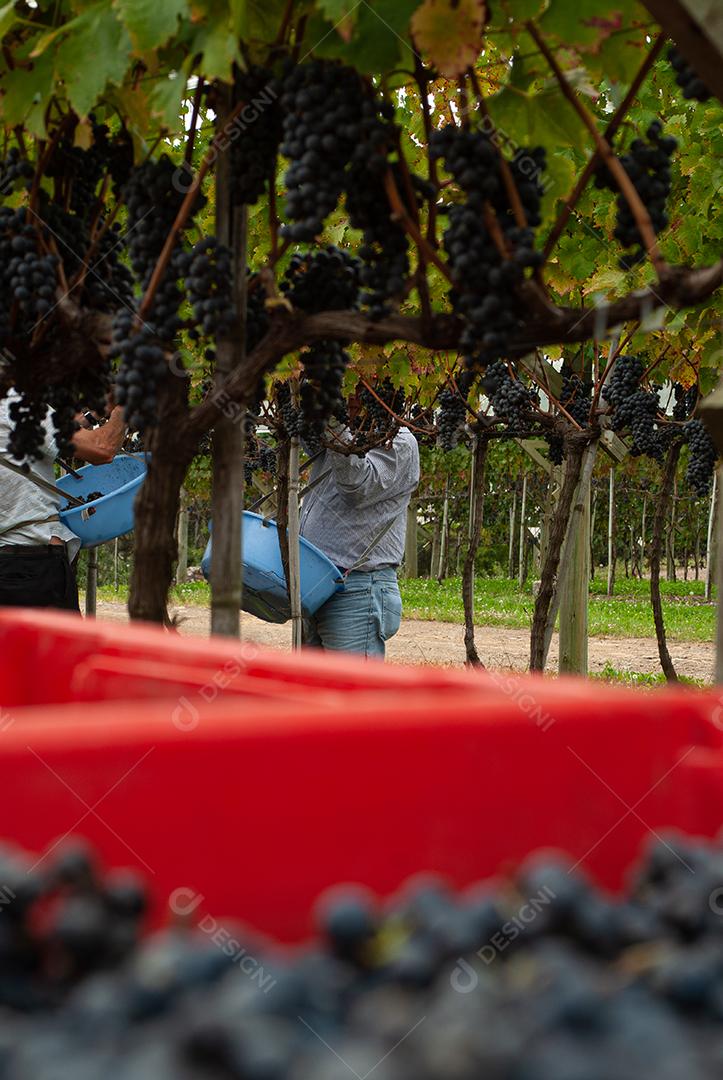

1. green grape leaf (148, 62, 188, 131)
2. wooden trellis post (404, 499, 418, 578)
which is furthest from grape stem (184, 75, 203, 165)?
wooden trellis post (404, 499, 418, 578)

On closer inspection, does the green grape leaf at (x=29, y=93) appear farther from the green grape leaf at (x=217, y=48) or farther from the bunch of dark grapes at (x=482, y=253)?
the bunch of dark grapes at (x=482, y=253)

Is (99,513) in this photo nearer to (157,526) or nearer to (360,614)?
(360,614)

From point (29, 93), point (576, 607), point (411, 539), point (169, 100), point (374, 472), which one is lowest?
point (411, 539)

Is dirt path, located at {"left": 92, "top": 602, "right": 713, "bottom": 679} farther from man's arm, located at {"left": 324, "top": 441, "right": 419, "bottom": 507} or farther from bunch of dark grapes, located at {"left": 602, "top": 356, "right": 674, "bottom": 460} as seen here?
man's arm, located at {"left": 324, "top": 441, "right": 419, "bottom": 507}

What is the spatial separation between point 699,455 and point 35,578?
4.40 meters

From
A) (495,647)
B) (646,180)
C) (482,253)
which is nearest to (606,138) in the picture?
(646,180)

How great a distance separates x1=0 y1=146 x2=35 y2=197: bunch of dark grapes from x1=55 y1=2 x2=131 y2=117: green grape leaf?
1.47 feet

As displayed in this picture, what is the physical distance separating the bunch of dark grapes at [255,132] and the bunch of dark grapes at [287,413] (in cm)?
313

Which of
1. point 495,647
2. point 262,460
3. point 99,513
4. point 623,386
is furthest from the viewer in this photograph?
point 495,647

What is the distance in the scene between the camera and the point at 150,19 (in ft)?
5.99

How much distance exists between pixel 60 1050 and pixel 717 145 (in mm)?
5151

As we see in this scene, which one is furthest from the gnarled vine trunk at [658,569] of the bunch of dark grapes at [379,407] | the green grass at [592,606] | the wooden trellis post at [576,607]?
→ the green grass at [592,606]

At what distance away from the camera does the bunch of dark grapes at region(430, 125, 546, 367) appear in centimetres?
180

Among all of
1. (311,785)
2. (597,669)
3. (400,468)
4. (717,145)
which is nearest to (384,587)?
(400,468)
